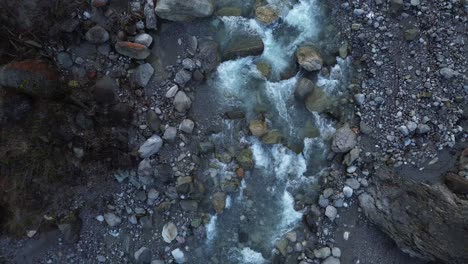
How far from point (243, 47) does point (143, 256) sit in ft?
14.5

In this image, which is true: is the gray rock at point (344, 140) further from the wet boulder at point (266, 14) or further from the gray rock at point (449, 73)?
the wet boulder at point (266, 14)

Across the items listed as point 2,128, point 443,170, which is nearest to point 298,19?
point 443,170

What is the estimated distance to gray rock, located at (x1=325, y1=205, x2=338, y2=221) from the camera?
7429 mm

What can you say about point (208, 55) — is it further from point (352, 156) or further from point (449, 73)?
point (449, 73)

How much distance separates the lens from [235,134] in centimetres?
746

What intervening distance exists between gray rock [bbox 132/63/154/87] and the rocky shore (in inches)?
1.4

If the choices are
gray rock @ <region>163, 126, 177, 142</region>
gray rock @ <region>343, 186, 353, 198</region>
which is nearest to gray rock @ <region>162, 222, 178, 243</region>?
gray rock @ <region>163, 126, 177, 142</region>

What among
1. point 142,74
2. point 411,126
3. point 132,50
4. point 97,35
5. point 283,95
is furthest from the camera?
point 283,95

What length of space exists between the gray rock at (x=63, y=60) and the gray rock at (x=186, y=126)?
2.33 metres

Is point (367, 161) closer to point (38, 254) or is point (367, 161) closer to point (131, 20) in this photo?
point (131, 20)

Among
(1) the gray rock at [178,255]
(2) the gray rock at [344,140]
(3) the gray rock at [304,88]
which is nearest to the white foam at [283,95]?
(3) the gray rock at [304,88]

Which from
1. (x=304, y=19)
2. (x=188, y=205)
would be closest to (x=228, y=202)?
(x=188, y=205)

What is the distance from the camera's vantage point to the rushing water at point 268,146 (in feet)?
24.4

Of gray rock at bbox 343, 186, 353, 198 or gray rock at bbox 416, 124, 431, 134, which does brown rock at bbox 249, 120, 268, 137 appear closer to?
gray rock at bbox 343, 186, 353, 198
